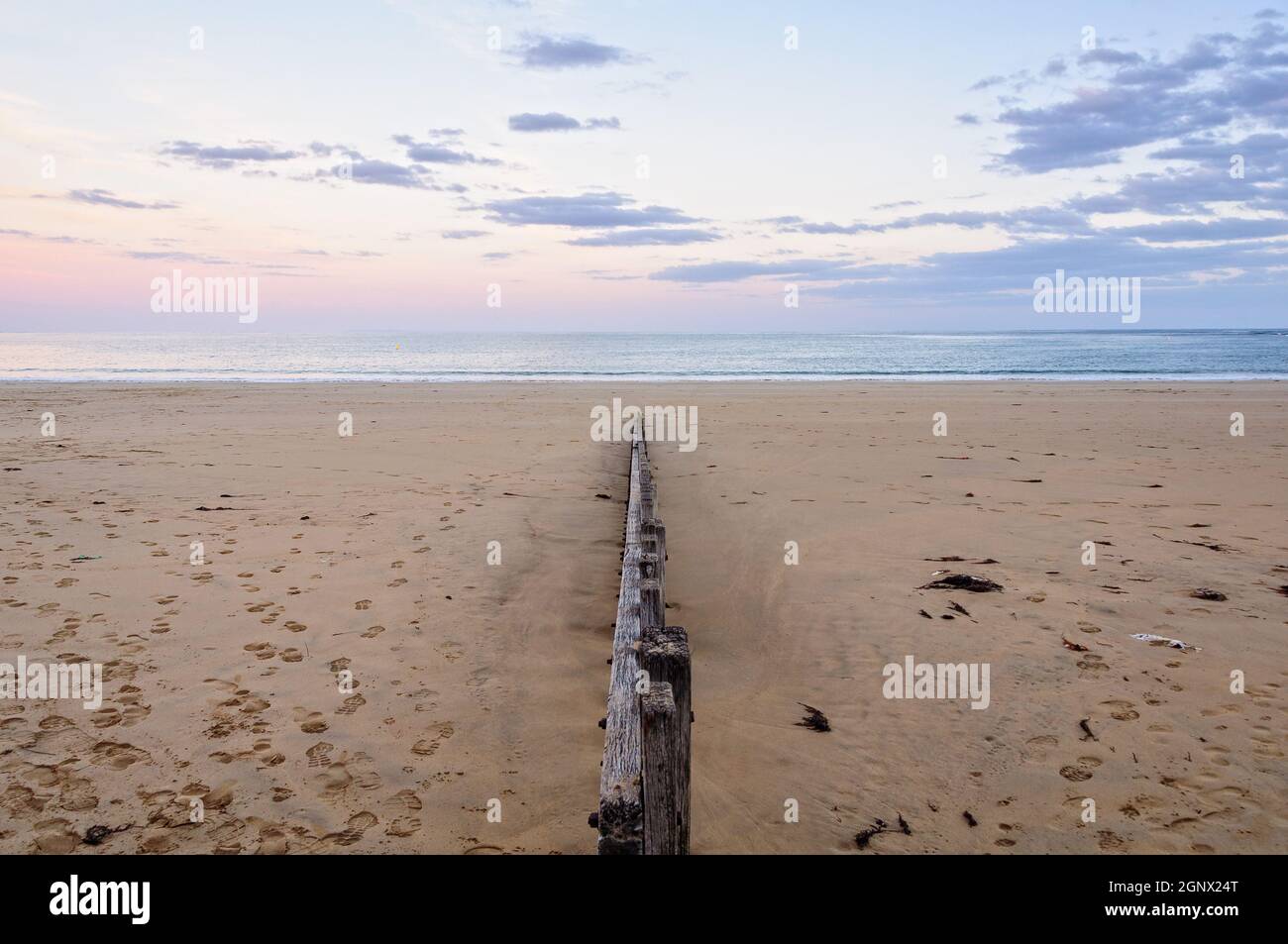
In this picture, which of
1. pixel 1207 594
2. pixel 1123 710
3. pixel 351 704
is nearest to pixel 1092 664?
pixel 1123 710

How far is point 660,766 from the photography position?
2521mm

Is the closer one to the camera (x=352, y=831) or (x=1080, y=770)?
(x=352, y=831)

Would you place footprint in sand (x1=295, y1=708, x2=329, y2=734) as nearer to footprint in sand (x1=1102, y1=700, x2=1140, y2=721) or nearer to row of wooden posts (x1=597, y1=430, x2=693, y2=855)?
row of wooden posts (x1=597, y1=430, x2=693, y2=855)

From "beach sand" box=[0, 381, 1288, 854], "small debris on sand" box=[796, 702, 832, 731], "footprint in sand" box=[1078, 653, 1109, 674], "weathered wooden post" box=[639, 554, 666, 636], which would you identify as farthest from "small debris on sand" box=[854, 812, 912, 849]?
"footprint in sand" box=[1078, 653, 1109, 674]

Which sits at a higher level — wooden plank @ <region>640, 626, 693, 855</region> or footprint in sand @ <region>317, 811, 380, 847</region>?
wooden plank @ <region>640, 626, 693, 855</region>

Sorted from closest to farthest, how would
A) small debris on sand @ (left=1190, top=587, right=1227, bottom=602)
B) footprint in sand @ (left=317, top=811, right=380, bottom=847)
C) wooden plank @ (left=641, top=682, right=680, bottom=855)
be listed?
wooden plank @ (left=641, top=682, right=680, bottom=855)
footprint in sand @ (left=317, top=811, right=380, bottom=847)
small debris on sand @ (left=1190, top=587, right=1227, bottom=602)

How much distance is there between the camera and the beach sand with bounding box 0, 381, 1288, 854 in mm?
3525

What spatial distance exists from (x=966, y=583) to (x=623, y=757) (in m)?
4.71

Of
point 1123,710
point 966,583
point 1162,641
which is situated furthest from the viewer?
point 966,583

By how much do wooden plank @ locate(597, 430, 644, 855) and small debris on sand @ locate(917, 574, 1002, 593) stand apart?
10.6ft

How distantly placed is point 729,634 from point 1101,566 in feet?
11.9

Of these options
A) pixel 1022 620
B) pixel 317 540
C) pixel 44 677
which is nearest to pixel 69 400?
pixel 317 540

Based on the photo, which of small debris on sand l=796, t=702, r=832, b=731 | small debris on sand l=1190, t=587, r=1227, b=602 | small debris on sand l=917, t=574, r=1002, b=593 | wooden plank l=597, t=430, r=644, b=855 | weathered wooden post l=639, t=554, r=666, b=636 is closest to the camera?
wooden plank l=597, t=430, r=644, b=855

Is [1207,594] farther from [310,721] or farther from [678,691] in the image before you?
[310,721]
